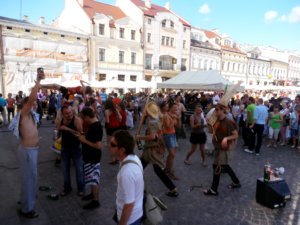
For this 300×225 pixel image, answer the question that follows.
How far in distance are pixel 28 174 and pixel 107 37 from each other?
1085 inches

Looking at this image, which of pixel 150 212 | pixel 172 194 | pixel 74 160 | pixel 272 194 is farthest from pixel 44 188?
pixel 272 194

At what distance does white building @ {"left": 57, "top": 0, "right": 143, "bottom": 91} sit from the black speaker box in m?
24.7

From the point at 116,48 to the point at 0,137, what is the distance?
74.0 ft

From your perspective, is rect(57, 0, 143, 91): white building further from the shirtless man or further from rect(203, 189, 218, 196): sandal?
the shirtless man

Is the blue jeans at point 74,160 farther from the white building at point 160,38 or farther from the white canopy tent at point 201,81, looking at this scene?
the white building at point 160,38

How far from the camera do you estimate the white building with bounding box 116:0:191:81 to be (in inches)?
1310

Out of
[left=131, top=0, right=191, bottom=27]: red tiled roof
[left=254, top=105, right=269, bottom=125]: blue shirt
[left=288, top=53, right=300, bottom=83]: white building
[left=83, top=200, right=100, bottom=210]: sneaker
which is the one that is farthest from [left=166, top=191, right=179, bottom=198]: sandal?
[left=288, top=53, right=300, bottom=83]: white building

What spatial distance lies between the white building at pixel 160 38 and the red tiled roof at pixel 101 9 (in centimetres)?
133

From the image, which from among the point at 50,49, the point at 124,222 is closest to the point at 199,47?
the point at 50,49

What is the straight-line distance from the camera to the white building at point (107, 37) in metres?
28.6

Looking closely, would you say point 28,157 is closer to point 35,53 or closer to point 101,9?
point 35,53

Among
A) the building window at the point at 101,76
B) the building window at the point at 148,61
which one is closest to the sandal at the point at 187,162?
the building window at the point at 101,76

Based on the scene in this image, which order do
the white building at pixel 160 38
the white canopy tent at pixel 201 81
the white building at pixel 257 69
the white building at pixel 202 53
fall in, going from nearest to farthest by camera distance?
the white canopy tent at pixel 201 81 → the white building at pixel 160 38 → the white building at pixel 202 53 → the white building at pixel 257 69

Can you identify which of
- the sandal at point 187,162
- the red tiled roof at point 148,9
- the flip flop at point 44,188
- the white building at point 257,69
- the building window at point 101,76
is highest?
the red tiled roof at point 148,9
